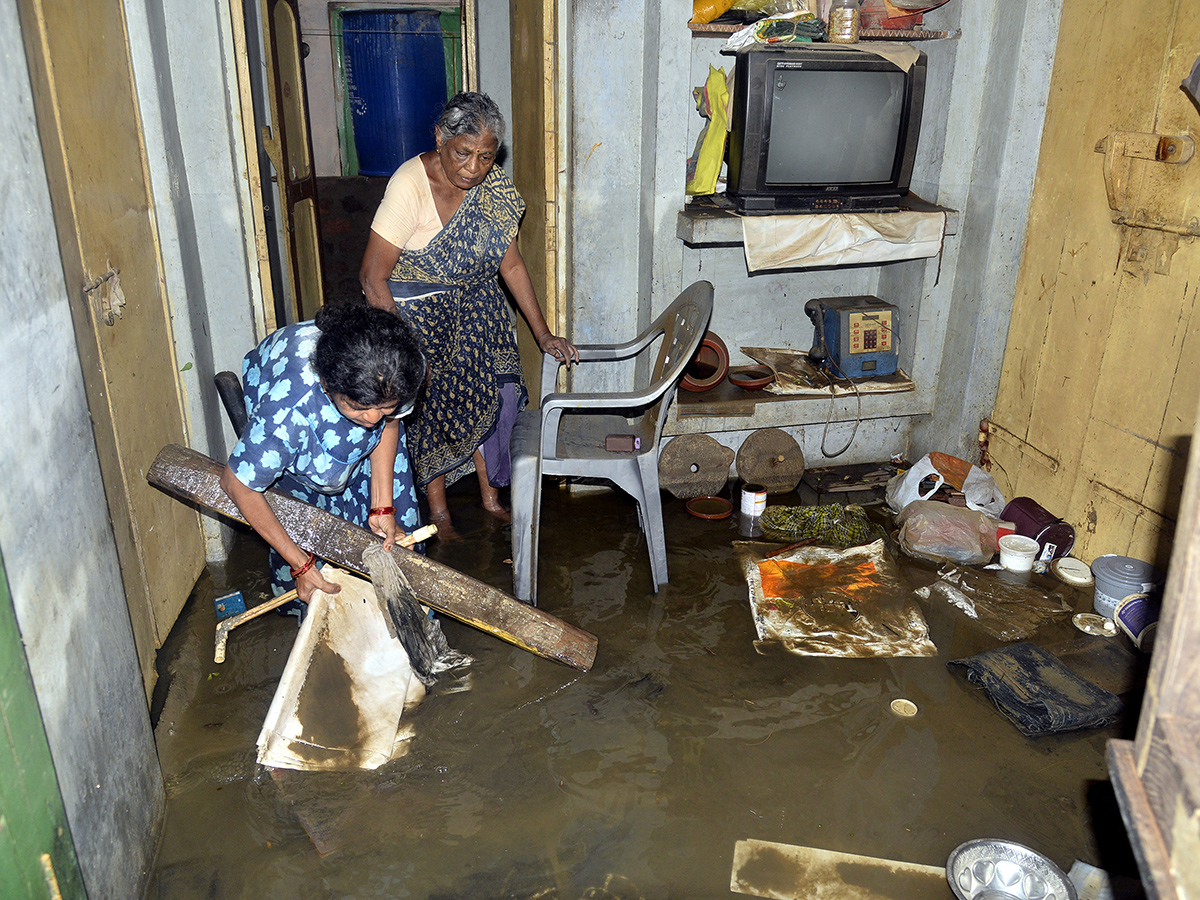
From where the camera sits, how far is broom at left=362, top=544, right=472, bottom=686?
8.66 feet

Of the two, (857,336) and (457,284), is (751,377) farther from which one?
(457,284)

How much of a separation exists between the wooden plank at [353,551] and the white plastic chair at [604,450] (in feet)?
1.72

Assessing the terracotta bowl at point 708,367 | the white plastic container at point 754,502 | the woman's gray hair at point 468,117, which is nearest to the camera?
the woman's gray hair at point 468,117

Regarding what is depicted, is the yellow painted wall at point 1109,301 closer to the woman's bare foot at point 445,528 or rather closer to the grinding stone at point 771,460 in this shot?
the grinding stone at point 771,460

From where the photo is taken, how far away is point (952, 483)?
4137 mm

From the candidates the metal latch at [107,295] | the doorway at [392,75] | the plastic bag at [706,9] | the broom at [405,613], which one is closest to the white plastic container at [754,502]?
the broom at [405,613]

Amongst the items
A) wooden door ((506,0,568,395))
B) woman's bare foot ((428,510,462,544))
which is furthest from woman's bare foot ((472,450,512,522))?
wooden door ((506,0,568,395))

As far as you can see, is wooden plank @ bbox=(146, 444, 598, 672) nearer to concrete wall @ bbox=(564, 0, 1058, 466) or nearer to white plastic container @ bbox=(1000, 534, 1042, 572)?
concrete wall @ bbox=(564, 0, 1058, 466)

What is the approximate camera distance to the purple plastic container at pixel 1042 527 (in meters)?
3.75

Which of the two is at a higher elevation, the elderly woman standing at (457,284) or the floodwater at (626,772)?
the elderly woman standing at (457,284)

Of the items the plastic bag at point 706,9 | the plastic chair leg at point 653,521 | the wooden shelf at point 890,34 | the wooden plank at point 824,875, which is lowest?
the wooden plank at point 824,875

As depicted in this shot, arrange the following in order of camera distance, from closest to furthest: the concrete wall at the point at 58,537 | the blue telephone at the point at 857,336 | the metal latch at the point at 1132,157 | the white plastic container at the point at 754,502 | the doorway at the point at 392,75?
the concrete wall at the point at 58,537 → the metal latch at the point at 1132,157 → the white plastic container at the point at 754,502 → the blue telephone at the point at 857,336 → the doorway at the point at 392,75

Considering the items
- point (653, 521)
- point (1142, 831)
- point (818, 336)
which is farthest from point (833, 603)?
point (1142, 831)

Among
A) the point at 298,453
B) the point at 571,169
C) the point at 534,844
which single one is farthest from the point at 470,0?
the point at 534,844
